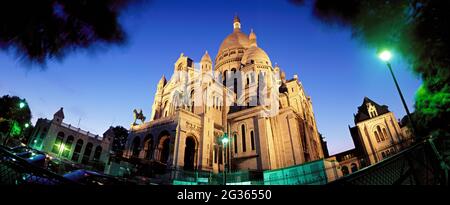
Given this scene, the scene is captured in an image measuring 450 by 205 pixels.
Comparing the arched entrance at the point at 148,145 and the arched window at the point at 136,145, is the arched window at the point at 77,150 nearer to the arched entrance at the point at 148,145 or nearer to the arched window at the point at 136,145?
the arched window at the point at 136,145

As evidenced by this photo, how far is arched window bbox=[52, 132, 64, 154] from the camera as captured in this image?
Answer: 34344 mm

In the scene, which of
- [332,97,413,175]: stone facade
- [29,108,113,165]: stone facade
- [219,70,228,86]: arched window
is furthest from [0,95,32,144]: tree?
[332,97,413,175]: stone facade

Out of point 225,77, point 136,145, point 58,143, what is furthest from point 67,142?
point 225,77

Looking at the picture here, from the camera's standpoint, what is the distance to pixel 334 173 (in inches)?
770

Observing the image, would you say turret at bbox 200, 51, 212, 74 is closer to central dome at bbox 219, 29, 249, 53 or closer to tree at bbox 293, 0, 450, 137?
central dome at bbox 219, 29, 249, 53

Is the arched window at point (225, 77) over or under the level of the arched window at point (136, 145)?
over

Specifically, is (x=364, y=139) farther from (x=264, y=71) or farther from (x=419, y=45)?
(x=419, y=45)

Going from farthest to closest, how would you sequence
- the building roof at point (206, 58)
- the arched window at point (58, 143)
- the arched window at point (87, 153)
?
the building roof at point (206, 58), the arched window at point (87, 153), the arched window at point (58, 143)

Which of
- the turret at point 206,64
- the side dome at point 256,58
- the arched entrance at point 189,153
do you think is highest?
the side dome at point 256,58

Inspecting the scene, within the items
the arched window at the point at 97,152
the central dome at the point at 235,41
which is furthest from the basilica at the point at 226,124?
the arched window at the point at 97,152

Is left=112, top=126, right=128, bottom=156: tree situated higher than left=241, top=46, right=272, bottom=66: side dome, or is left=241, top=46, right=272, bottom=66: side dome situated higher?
left=241, top=46, right=272, bottom=66: side dome

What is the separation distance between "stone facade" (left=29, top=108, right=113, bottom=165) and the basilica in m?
12.6

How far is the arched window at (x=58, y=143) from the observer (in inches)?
1352

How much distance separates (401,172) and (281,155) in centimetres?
2598
